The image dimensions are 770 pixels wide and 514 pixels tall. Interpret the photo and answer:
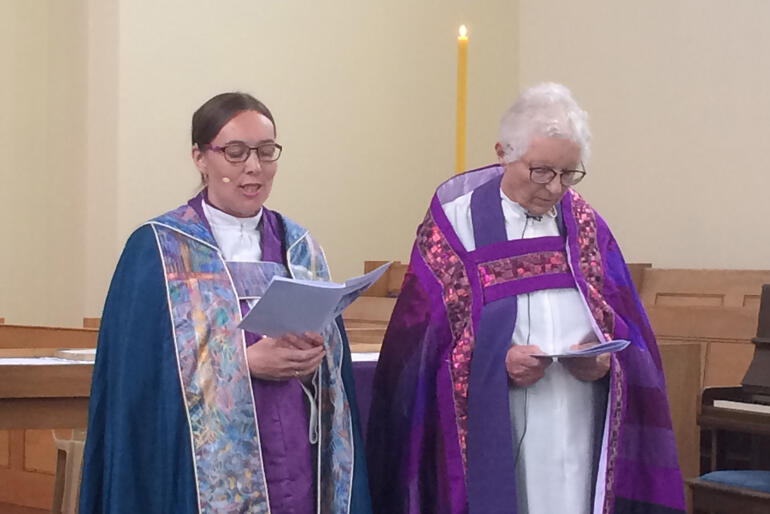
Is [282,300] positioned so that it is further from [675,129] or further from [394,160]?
[394,160]

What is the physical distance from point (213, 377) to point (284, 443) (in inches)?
8.8

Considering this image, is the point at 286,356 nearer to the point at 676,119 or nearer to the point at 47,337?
the point at 47,337

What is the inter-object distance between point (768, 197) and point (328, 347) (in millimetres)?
4940

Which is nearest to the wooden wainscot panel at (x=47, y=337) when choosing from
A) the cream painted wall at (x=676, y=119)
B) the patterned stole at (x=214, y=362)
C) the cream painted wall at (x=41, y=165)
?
the cream painted wall at (x=41, y=165)

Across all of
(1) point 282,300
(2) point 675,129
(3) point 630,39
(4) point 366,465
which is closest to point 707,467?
(4) point 366,465

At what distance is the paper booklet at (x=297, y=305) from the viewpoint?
2.18 metres

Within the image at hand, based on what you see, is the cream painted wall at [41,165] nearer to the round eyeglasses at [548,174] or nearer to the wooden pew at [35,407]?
the wooden pew at [35,407]

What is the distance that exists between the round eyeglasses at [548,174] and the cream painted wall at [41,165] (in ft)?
18.1

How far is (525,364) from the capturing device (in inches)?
103

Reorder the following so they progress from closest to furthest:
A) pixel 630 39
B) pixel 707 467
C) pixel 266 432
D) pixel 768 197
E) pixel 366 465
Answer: pixel 266 432
pixel 366 465
pixel 707 467
pixel 768 197
pixel 630 39

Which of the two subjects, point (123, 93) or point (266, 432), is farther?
point (123, 93)

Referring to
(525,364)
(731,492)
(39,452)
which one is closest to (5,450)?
(39,452)

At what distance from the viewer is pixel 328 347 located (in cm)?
259

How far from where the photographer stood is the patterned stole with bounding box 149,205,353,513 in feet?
8.01
